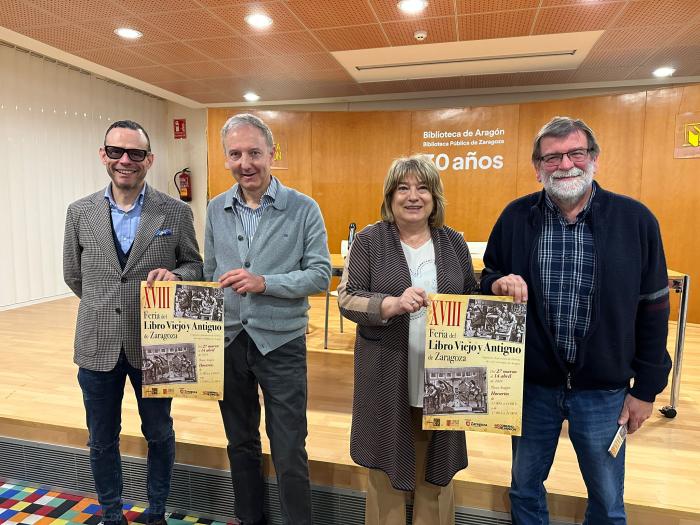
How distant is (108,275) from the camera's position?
5.75 feet

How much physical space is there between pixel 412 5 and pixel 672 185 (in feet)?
12.0

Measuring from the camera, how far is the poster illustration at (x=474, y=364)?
1.41 m

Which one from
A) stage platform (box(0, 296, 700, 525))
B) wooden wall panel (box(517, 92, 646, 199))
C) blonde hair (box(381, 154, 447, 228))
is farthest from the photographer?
wooden wall panel (box(517, 92, 646, 199))

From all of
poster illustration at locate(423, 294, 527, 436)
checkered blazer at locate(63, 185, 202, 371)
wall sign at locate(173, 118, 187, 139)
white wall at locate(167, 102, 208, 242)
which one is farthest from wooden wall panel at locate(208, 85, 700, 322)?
poster illustration at locate(423, 294, 527, 436)

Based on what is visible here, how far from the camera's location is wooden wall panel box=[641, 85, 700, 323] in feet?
17.5

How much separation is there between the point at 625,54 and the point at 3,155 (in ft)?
23.9

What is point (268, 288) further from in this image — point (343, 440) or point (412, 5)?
point (412, 5)

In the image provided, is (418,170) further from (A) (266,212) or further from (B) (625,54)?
(B) (625,54)

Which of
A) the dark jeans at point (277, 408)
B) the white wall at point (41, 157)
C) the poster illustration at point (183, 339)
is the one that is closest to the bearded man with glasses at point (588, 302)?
the dark jeans at point (277, 408)

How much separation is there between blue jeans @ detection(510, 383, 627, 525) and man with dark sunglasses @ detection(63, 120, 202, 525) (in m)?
1.30

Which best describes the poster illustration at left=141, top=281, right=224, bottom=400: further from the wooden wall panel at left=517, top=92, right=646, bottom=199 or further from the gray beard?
the wooden wall panel at left=517, top=92, right=646, bottom=199

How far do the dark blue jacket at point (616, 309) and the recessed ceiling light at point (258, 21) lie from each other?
372cm

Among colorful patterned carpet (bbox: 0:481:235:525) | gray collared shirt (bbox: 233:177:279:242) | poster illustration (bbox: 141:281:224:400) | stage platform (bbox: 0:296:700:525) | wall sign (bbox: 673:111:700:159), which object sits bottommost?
colorful patterned carpet (bbox: 0:481:235:525)

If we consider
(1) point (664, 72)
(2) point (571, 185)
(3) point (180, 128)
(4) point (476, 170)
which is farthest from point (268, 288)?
(3) point (180, 128)
